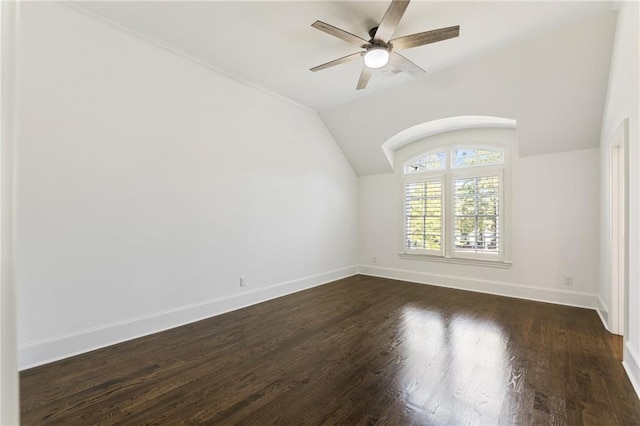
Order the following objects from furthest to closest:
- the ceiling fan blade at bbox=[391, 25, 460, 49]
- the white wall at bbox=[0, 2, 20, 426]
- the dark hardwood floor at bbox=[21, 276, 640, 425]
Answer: the ceiling fan blade at bbox=[391, 25, 460, 49] → the dark hardwood floor at bbox=[21, 276, 640, 425] → the white wall at bbox=[0, 2, 20, 426]

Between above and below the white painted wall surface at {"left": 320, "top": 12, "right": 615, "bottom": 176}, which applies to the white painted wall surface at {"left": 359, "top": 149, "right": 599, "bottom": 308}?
below

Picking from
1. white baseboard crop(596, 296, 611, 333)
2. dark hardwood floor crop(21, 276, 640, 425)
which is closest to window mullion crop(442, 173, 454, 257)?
dark hardwood floor crop(21, 276, 640, 425)

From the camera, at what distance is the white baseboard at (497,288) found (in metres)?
4.02

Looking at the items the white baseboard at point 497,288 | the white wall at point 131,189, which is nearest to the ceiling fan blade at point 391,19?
the white wall at point 131,189

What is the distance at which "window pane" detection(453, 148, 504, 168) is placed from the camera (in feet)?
15.8

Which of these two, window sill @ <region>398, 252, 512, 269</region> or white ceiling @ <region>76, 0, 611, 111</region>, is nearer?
white ceiling @ <region>76, 0, 611, 111</region>

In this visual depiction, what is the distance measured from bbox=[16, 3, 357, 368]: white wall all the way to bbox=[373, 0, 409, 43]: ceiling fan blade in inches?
86.0

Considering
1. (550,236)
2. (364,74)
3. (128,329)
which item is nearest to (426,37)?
(364,74)

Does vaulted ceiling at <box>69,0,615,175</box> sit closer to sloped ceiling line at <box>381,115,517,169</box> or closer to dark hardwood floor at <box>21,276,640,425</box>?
sloped ceiling line at <box>381,115,517,169</box>

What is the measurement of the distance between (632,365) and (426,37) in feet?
10.1

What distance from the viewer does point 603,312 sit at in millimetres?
3561

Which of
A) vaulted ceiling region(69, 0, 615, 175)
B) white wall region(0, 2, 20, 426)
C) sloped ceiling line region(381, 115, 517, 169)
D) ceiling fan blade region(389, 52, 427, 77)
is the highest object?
vaulted ceiling region(69, 0, 615, 175)

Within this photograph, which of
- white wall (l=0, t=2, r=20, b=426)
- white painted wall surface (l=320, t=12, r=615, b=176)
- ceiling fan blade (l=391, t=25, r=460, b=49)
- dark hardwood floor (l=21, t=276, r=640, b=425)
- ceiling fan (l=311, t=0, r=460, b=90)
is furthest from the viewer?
white painted wall surface (l=320, t=12, r=615, b=176)

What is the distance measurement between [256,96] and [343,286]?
3.42 metres
